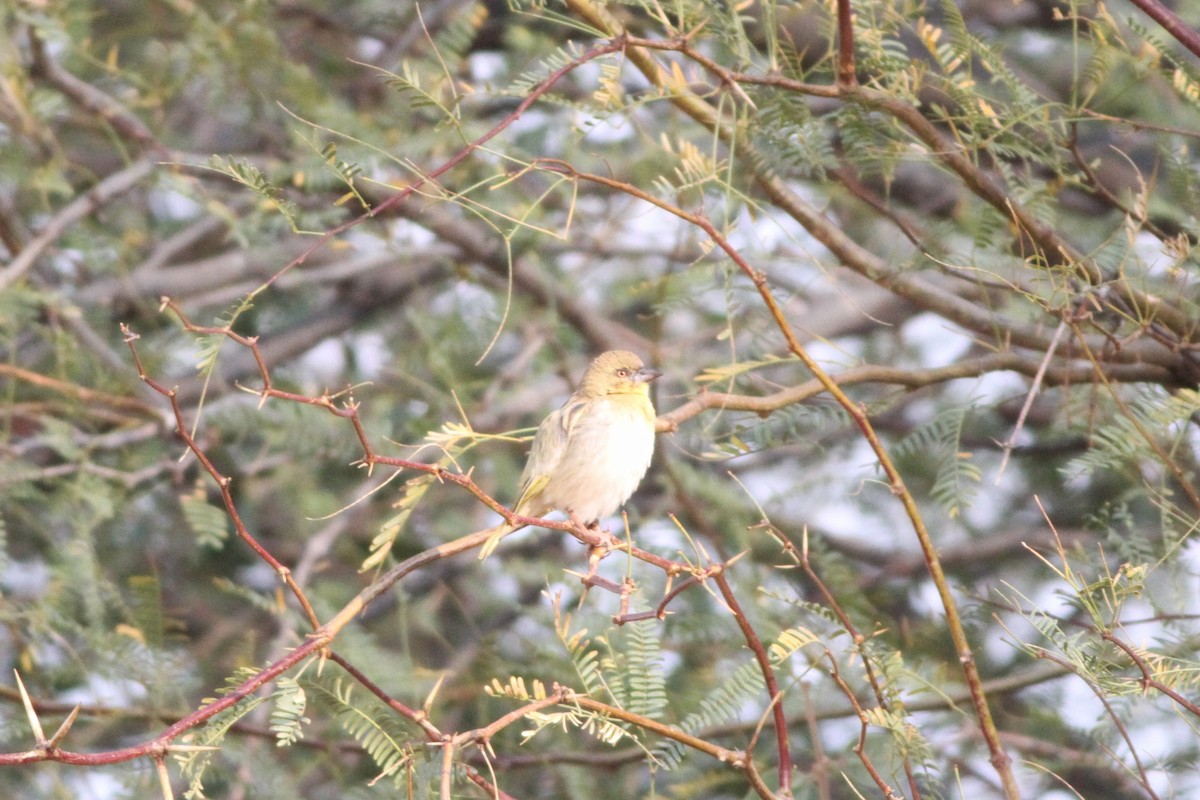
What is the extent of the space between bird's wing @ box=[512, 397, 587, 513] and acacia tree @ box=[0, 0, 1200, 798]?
9.3 inches

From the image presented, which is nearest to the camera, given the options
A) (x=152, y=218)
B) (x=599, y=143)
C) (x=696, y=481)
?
(x=696, y=481)

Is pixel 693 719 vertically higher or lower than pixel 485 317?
higher

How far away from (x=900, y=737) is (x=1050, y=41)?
15.9ft

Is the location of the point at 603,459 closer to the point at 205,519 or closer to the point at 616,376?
the point at 616,376

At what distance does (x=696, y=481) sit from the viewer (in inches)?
176

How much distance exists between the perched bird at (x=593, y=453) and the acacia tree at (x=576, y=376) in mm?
135

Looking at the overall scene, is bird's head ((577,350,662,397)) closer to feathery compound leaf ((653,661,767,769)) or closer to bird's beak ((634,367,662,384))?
bird's beak ((634,367,662,384))

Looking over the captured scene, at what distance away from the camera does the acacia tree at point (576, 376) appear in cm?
221

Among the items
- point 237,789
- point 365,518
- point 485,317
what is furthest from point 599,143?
point 237,789

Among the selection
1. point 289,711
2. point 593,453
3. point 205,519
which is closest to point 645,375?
point 593,453

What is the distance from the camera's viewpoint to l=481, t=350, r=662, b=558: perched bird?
3.16 meters

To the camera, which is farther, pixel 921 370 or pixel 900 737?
pixel 921 370

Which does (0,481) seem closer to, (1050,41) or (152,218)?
(152,218)

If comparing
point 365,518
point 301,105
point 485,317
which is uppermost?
point 301,105
